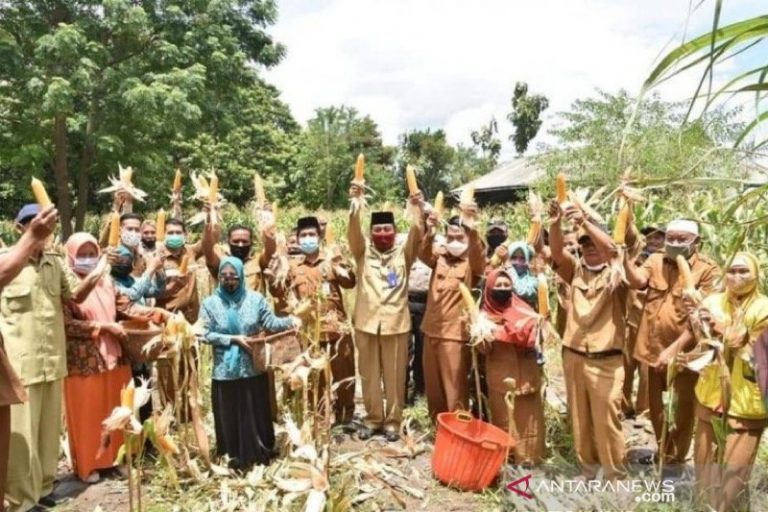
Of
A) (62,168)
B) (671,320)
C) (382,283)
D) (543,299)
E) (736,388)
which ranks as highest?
(62,168)

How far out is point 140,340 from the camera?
13.7ft

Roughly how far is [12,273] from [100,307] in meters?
1.25

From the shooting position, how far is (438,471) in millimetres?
4188

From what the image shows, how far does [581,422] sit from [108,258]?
327 centimetres

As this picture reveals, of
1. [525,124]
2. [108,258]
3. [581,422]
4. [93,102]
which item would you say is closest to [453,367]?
[581,422]

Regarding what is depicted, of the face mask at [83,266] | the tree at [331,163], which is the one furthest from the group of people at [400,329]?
the tree at [331,163]

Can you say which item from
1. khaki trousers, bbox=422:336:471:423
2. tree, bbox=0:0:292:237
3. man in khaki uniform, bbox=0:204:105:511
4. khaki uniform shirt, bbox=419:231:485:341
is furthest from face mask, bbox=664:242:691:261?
tree, bbox=0:0:292:237

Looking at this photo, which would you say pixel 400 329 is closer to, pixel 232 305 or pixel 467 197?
pixel 467 197

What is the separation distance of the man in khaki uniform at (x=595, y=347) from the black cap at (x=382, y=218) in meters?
1.49

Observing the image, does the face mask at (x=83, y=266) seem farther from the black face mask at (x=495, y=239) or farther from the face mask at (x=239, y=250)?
the black face mask at (x=495, y=239)

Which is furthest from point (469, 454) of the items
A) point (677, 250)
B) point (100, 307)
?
point (100, 307)

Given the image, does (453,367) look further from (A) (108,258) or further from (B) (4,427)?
(B) (4,427)

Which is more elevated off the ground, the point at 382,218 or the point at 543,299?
the point at 382,218

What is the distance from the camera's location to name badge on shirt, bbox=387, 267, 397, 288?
4.97 m
